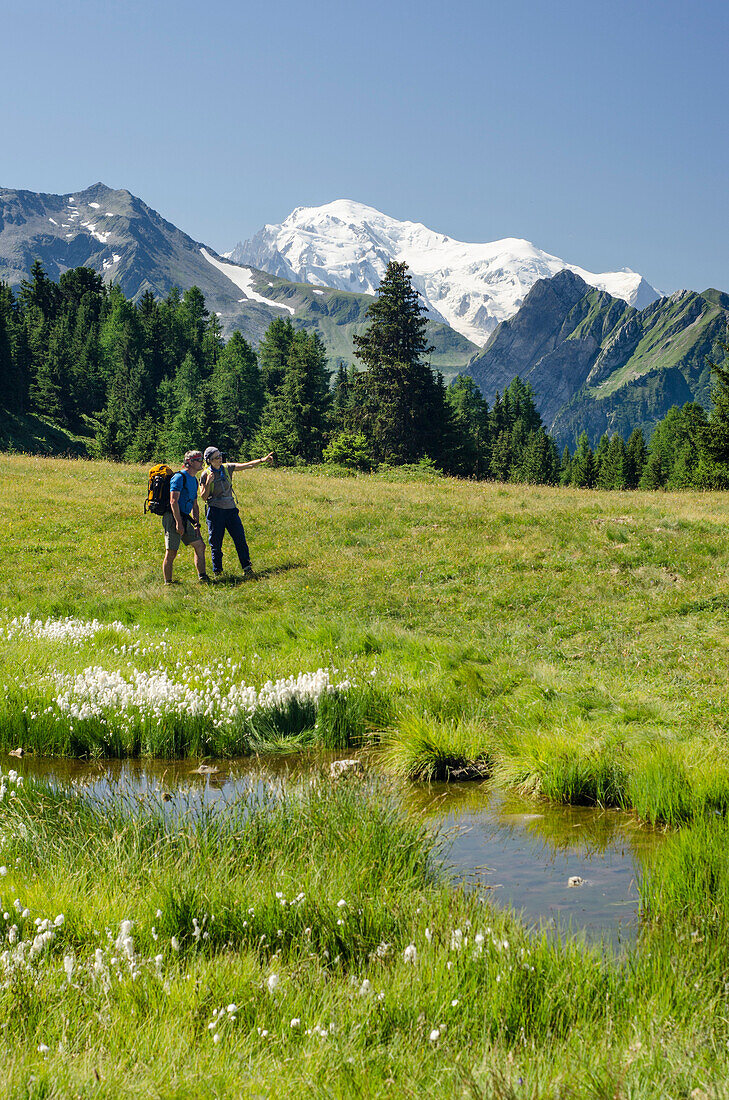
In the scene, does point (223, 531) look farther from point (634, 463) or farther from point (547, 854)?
point (634, 463)

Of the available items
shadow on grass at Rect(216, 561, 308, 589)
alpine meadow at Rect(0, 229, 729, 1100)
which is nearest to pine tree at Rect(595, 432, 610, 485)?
alpine meadow at Rect(0, 229, 729, 1100)

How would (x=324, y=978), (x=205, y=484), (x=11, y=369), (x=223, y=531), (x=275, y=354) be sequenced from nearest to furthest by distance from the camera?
(x=324, y=978), (x=205, y=484), (x=223, y=531), (x=11, y=369), (x=275, y=354)

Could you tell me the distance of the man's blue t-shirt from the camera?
55.3 ft

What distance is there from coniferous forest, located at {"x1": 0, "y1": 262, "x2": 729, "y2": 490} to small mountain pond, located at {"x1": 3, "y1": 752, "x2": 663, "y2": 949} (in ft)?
155

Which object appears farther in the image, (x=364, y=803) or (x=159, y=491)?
(x=159, y=491)

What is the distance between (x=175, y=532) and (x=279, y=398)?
72937mm

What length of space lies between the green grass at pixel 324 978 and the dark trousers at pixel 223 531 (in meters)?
12.8

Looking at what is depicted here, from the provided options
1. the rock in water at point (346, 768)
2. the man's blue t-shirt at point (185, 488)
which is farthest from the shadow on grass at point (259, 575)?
the rock in water at point (346, 768)

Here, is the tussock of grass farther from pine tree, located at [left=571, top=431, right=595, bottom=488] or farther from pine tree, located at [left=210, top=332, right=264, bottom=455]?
pine tree, located at [left=571, top=431, right=595, bottom=488]

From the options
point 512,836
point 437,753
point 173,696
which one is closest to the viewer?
point 512,836

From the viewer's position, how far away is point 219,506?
1778 centimetres

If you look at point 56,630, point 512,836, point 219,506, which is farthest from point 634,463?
point 512,836

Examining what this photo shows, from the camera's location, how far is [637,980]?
3.82m

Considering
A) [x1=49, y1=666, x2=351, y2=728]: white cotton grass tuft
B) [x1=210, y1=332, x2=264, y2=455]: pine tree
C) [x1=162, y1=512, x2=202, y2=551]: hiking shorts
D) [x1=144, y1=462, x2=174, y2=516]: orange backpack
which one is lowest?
Answer: [x1=49, y1=666, x2=351, y2=728]: white cotton grass tuft
